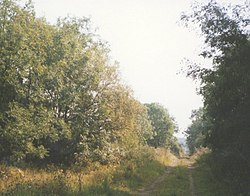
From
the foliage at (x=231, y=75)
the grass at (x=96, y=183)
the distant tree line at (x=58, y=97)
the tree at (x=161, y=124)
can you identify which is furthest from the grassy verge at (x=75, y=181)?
the tree at (x=161, y=124)

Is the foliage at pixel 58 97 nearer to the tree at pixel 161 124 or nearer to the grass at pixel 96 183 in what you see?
the grass at pixel 96 183

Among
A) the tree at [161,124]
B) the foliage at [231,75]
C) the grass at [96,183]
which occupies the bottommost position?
the grass at [96,183]

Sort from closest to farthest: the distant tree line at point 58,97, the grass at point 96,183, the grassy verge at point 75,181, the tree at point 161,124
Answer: the grassy verge at point 75,181 → the grass at point 96,183 → the distant tree line at point 58,97 → the tree at point 161,124

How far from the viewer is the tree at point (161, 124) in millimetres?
90312

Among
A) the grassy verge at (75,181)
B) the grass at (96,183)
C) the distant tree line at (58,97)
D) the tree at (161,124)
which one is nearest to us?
the grassy verge at (75,181)

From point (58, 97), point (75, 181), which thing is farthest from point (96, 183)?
point (58, 97)

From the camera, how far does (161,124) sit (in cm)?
9425

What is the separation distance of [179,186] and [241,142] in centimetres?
687

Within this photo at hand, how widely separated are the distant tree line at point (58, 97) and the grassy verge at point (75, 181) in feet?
5.26

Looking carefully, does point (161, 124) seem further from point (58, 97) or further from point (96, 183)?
point (96, 183)

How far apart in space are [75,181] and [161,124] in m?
78.0

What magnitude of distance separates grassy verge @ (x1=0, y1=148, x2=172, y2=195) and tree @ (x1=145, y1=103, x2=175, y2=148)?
62444mm

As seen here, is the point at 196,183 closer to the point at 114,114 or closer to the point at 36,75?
the point at 114,114

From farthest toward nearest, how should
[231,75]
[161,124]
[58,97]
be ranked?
1. [161,124]
2. [58,97]
3. [231,75]
